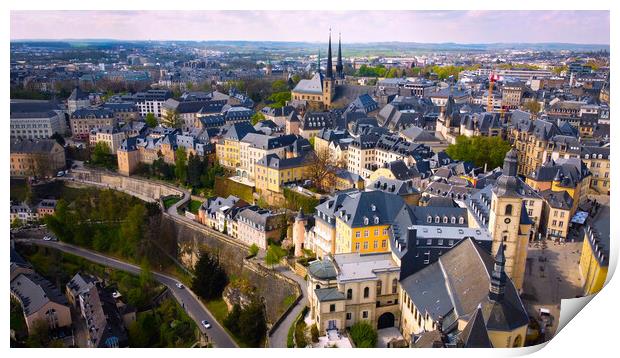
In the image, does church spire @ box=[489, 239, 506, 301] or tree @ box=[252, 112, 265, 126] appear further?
tree @ box=[252, 112, 265, 126]

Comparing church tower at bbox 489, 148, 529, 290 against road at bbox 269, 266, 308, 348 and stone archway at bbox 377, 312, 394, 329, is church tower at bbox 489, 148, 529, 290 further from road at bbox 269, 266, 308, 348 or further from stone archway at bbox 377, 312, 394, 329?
road at bbox 269, 266, 308, 348

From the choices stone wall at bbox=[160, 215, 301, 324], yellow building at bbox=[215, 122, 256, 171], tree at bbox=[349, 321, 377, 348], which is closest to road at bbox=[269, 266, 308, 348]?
stone wall at bbox=[160, 215, 301, 324]

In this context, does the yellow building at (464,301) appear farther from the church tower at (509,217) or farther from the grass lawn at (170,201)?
the grass lawn at (170,201)

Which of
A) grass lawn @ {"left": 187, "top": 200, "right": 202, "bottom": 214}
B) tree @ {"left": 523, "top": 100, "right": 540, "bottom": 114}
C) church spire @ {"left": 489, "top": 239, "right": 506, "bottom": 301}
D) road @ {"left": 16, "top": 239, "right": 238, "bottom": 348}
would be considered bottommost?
road @ {"left": 16, "top": 239, "right": 238, "bottom": 348}

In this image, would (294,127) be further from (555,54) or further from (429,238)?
(555,54)

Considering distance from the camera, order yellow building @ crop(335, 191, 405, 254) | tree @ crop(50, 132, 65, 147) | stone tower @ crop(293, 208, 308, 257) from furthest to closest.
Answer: tree @ crop(50, 132, 65, 147)
stone tower @ crop(293, 208, 308, 257)
yellow building @ crop(335, 191, 405, 254)

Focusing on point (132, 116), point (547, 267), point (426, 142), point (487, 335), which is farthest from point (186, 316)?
point (132, 116)

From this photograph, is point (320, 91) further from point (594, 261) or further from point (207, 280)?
point (594, 261)
